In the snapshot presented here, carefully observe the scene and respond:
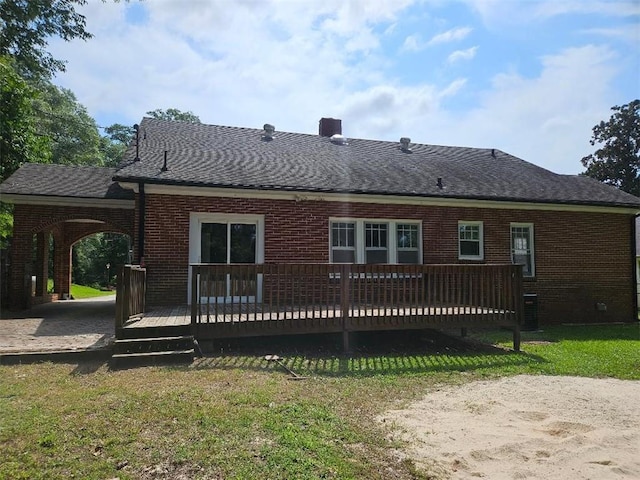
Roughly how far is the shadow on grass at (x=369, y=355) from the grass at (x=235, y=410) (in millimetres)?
37

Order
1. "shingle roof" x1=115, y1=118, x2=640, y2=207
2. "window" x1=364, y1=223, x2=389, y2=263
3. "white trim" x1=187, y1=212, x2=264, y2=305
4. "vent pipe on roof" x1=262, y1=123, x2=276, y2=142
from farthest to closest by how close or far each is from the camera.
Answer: "vent pipe on roof" x1=262, y1=123, x2=276, y2=142, "window" x1=364, y1=223, x2=389, y2=263, "shingle roof" x1=115, y1=118, x2=640, y2=207, "white trim" x1=187, y1=212, x2=264, y2=305

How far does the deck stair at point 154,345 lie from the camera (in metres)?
6.59

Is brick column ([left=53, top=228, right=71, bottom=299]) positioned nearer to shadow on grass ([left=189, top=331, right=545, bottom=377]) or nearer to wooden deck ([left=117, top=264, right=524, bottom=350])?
wooden deck ([left=117, top=264, right=524, bottom=350])

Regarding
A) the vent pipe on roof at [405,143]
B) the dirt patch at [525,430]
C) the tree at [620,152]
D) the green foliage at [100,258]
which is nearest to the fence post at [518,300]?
the dirt patch at [525,430]

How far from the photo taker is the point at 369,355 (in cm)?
798

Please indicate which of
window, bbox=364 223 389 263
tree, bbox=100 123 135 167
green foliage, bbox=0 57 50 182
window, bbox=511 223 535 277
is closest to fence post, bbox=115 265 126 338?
→ window, bbox=364 223 389 263

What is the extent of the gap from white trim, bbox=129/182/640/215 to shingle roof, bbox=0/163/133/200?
9.22 ft

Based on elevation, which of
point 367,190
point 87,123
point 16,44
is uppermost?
point 87,123

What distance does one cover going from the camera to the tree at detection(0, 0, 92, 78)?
452 centimetres

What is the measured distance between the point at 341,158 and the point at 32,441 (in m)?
11.8

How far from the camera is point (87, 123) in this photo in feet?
107

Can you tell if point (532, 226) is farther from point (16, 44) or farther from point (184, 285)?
point (16, 44)

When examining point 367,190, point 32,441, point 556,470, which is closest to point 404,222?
point 367,190

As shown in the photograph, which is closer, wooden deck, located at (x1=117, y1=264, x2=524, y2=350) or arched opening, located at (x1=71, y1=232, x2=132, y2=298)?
wooden deck, located at (x1=117, y1=264, x2=524, y2=350)
